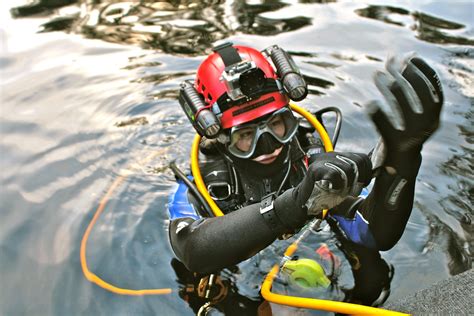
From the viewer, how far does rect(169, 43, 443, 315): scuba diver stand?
224 centimetres

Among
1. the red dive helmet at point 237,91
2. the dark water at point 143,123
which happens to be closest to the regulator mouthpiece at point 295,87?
the red dive helmet at point 237,91

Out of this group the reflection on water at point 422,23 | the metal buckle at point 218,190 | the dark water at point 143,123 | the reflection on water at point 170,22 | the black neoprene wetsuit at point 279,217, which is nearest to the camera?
the black neoprene wetsuit at point 279,217

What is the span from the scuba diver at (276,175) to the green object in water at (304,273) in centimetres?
25

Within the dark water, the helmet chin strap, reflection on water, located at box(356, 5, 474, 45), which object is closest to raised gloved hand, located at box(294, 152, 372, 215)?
the helmet chin strap

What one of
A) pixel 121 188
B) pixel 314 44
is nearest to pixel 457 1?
pixel 314 44

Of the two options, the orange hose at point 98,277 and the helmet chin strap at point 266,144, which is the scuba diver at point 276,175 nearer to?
the helmet chin strap at point 266,144

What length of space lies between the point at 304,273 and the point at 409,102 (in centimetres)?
139

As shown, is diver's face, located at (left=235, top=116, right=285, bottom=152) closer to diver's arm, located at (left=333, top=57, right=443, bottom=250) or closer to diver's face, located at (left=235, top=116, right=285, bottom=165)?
diver's face, located at (left=235, top=116, right=285, bottom=165)

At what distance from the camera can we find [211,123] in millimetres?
3105

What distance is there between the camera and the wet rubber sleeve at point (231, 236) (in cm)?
262

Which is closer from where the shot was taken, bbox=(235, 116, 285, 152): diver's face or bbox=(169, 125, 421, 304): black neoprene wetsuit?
bbox=(169, 125, 421, 304): black neoprene wetsuit

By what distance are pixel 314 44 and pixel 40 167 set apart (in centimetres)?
345

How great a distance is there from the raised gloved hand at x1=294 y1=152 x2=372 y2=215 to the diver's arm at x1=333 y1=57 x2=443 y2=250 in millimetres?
137

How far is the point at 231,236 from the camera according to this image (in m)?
2.72
